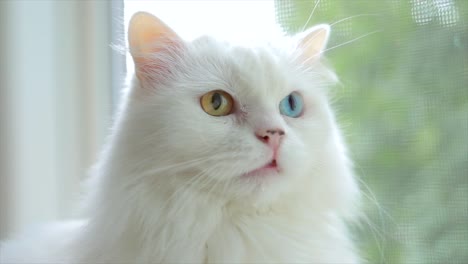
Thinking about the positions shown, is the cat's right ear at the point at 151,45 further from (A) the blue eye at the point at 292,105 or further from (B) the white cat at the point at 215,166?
(A) the blue eye at the point at 292,105

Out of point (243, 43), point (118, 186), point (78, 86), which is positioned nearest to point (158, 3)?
point (78, 86)

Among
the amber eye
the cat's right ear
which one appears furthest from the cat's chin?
the cat's right ear

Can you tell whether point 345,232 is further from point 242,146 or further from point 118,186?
point 118,186

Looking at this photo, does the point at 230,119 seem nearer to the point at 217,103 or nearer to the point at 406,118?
the point at 217,103

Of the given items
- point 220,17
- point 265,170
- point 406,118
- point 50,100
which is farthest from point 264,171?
point 50,100

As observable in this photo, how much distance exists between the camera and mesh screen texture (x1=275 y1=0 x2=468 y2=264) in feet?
3.84

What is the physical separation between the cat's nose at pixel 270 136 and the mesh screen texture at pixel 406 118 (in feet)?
1.29

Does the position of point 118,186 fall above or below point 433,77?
below

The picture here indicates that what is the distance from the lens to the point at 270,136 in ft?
3.10

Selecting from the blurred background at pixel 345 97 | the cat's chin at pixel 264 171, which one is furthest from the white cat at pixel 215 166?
the blurred background at pixel 345 97

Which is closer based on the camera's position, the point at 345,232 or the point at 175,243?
the point at 175,243

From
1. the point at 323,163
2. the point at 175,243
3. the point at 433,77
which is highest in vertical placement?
the point at 433,77

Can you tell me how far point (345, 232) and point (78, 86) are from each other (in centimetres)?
114

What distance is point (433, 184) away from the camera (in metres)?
1.21
